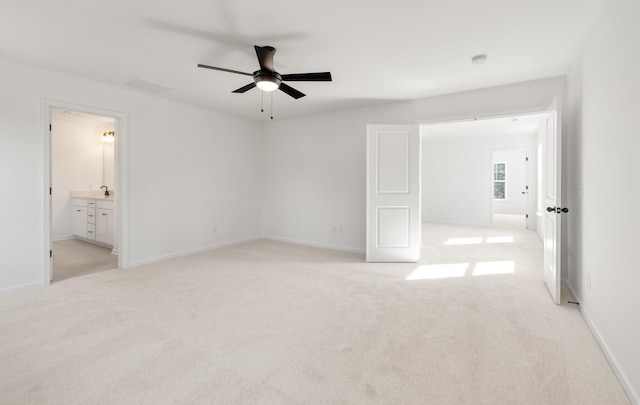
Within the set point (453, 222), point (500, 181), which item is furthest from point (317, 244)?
point (500, 181)

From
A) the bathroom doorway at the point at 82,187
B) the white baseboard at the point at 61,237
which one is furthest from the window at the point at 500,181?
the white baseboard at the point at 61,237

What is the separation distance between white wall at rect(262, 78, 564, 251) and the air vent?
7.84ft

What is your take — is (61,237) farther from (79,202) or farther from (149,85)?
(149,85)

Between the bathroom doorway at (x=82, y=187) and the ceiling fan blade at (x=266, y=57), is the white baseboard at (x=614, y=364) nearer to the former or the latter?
the ceiling fan blade at (x=266, y=57)

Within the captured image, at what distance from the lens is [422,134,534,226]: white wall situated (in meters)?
8.19

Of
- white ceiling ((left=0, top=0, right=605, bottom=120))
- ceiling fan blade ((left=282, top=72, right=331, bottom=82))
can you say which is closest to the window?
white ceiling ((left=0, top=0, right=605, bottom=120))

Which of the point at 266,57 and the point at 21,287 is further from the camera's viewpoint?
the point at 21,287

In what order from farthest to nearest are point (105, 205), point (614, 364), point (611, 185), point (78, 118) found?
point (78, 118), point (105, 205), point (611, 185), point (614, 364)

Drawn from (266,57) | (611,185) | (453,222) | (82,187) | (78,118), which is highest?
(78,118)

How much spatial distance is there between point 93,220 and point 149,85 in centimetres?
337

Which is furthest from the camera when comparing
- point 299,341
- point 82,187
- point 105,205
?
point 82,187

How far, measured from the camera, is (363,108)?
5109 millimetres

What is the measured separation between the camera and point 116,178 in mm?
4270

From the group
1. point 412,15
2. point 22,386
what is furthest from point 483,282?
point 22,386
